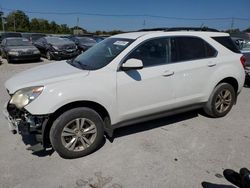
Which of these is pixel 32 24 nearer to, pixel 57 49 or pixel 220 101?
pixel 57 49

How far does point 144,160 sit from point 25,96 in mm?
1856

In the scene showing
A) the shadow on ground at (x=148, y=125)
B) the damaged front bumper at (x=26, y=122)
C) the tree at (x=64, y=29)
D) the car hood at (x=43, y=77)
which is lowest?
the shadow on ground at (x=148, y=125)

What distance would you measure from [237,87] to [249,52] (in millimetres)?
3918

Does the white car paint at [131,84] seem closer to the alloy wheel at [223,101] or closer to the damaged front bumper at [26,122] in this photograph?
the damaged front bumper at [26,122]

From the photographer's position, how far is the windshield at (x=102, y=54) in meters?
4.00

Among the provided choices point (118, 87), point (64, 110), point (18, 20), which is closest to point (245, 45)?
point (118, 87)

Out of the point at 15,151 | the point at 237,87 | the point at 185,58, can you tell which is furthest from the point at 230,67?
the point at 15,151

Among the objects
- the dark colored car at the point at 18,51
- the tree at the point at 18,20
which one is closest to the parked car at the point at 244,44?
the dark colored car at the point at 18,51

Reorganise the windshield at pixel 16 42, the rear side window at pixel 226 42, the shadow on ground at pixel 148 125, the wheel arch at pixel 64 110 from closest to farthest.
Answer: the wheel arch at pixel 64 110 < the shadow on ground at pixel 148 125 < the rear side window at pixel 226 42 < the windshield at pixel 16 42

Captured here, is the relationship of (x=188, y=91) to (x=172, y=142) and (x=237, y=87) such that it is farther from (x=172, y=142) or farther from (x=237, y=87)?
(x=237, y=87)

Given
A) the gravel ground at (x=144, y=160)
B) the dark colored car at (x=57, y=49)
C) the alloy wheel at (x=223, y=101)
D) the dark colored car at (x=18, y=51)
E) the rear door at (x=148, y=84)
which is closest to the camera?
the gravel ground at (x=144, y=160)

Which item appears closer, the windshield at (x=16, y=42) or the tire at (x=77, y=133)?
the tire at (x=77, y=133)

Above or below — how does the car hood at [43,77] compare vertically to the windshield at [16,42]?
below

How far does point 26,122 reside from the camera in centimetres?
345
